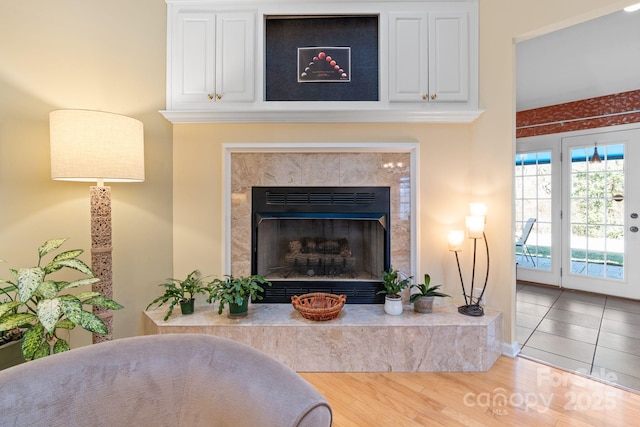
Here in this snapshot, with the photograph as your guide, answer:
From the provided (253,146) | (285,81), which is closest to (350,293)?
(253,146)

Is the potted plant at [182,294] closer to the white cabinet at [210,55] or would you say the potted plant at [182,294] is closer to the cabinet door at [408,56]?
the white cabinet at [210,55]

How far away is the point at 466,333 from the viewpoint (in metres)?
1.86

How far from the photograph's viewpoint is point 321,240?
2.45 metres

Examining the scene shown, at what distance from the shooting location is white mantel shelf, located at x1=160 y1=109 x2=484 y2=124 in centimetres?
212

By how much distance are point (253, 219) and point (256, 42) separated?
1459mm

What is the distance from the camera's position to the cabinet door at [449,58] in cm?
216

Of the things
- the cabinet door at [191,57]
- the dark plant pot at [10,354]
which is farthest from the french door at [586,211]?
the dark plant pot at [10,354]

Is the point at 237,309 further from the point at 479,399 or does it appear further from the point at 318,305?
the point at 479,399

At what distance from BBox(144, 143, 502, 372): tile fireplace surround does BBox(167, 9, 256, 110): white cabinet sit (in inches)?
18.5

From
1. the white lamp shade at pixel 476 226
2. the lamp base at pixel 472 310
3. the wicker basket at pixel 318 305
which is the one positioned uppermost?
the white lamp shade at pixel 476 226

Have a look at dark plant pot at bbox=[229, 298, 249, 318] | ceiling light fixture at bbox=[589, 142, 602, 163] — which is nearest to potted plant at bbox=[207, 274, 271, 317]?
dark plant pot at bbox=[229, 298, 249, 318]

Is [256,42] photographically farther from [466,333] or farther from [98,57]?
[466,333]

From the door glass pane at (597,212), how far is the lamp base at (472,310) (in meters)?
2.66

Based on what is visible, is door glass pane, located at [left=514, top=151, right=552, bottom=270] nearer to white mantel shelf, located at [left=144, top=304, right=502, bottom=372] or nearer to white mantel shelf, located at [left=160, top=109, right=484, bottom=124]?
white mantel shelf, located at [left=160, top=109, right=484, bottom=124]
